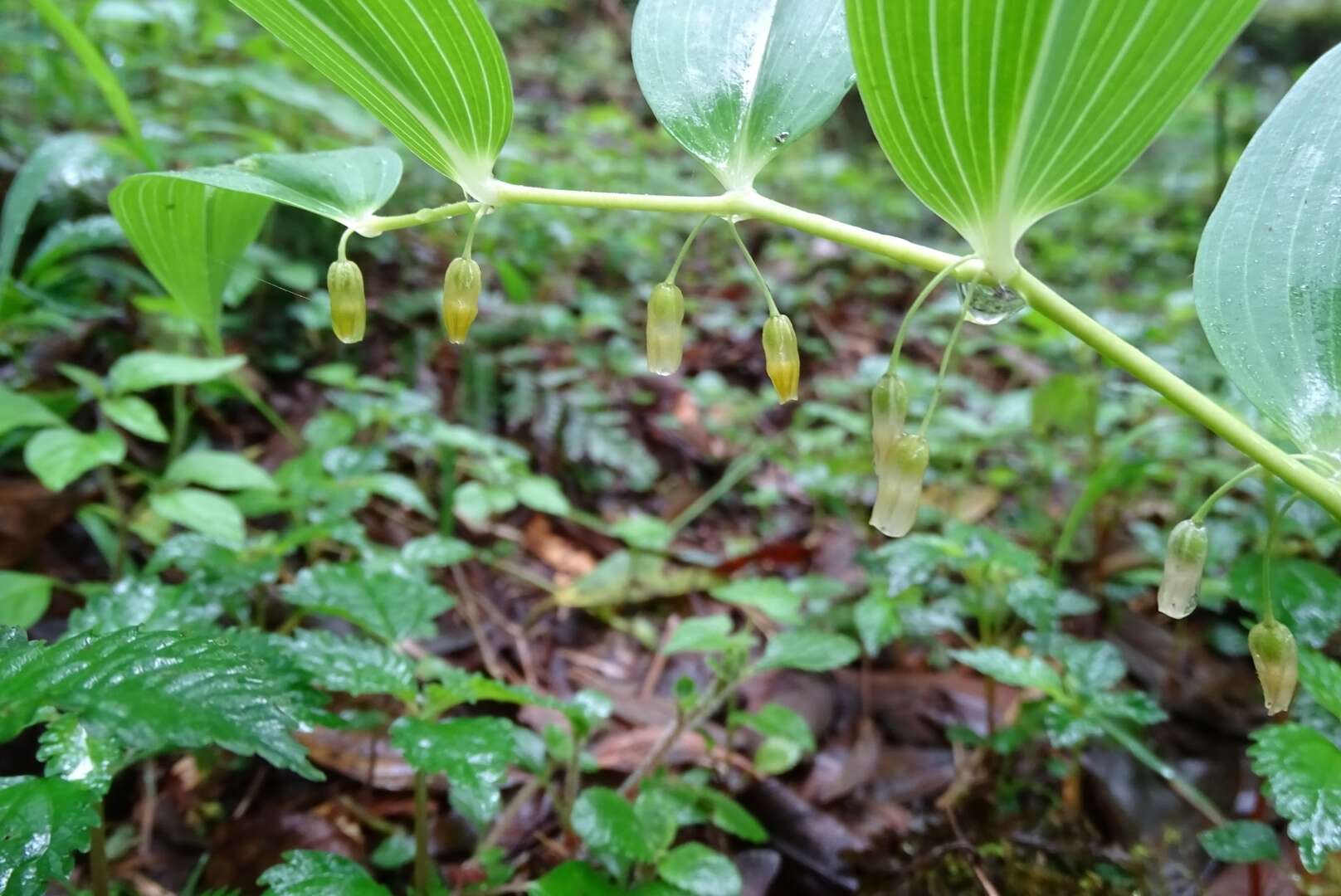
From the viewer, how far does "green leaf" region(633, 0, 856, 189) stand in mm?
990

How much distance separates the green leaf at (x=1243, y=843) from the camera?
113 cm

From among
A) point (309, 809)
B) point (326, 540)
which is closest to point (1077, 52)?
point (309, 809)

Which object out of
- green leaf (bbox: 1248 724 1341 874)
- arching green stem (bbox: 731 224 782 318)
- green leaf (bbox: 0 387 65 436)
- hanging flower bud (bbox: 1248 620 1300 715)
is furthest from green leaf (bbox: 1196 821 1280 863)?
green leaf (bbox: 0 387 65 436)

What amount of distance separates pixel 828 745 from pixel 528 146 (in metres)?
3.83

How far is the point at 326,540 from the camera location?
1.86m

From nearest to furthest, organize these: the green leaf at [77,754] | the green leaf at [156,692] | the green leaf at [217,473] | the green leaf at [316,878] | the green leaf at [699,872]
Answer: the green leaf at [156,692] → the green leaf at [77,754] → the green leaf at [316,878] → the green leaf at [699,872] → the green leaf at [217,473]

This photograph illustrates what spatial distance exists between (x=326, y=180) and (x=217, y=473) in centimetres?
88

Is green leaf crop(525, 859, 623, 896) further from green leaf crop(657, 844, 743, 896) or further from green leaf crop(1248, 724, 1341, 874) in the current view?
green leaf crop(1248, 724, 1341, 874)

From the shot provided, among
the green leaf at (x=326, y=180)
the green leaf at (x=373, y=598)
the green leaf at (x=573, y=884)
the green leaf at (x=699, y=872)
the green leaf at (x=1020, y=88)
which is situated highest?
the green leaf at (x=1020, y=88)

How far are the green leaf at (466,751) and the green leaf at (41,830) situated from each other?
0.30m

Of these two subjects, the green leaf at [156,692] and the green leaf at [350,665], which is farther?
the green leaf at [350,665]

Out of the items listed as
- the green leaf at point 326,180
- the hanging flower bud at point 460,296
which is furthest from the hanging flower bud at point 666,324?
the green leaf at point 326,180

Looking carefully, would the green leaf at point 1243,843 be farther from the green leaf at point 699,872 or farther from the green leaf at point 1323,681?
the green leaf at point 699,872

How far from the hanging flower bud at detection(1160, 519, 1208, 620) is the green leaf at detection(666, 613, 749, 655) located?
698mm
